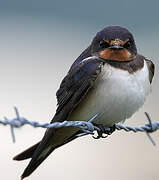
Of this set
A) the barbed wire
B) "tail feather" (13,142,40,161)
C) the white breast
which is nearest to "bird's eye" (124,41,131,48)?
the white breast

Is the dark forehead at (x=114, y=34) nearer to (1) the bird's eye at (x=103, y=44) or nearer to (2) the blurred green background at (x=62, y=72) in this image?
(1) the bird's eye at (x=103, y=44)

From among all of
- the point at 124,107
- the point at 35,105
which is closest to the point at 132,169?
the point at 35,105

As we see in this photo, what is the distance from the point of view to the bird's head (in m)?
3.76

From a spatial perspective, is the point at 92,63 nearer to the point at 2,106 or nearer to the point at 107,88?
the point at 107,88

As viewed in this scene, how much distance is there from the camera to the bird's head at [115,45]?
148 inches

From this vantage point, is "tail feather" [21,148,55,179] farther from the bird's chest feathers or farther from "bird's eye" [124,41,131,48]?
"bird's eye" [124,41,131,48]

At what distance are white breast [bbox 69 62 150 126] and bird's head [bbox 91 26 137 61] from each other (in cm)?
7

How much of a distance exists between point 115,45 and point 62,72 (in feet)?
5.99

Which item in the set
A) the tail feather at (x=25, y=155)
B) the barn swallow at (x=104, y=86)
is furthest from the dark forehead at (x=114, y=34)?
the tail feather at (x=25, y=155)

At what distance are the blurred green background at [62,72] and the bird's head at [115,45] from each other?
1.26 metres

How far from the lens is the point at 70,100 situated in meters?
3.77

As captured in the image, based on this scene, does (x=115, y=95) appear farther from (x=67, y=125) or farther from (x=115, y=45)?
(x=67, y=125)

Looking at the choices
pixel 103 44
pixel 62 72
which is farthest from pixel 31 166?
pixel 62 72

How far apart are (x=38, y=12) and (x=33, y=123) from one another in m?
3.36
